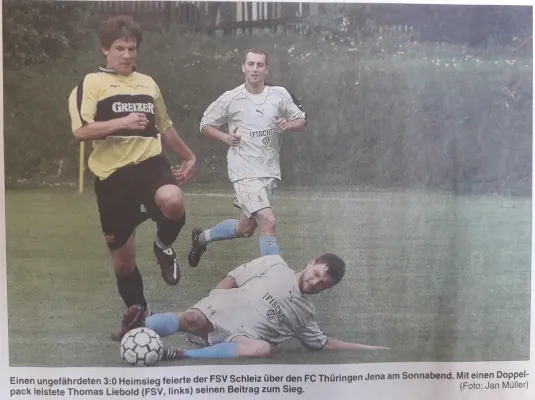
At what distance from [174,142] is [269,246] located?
0.60 ft

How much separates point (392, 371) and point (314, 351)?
107mm

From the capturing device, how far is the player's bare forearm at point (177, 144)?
2.25 ft

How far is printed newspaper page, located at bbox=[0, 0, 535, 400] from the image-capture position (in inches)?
26.8

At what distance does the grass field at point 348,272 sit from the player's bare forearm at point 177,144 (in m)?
0.05

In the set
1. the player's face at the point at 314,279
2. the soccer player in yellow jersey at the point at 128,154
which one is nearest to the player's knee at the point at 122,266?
the soccer player in yellow jersey at the point at 128,154

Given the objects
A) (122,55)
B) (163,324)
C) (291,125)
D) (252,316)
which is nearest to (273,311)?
(252,316)

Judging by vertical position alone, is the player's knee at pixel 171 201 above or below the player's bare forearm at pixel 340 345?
above

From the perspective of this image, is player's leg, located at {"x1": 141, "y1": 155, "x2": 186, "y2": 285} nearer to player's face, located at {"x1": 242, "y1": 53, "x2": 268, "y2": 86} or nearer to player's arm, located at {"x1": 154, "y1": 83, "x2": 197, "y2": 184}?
player's arm, located at {"x1": 154, "y1": 83, "x2": 197, "y2": 184}

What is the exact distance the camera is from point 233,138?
2.27 feet

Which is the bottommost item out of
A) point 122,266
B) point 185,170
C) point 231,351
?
point 231,351

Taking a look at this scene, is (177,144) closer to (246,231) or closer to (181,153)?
(181,153)

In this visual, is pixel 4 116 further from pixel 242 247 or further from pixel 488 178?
pixel 488 178

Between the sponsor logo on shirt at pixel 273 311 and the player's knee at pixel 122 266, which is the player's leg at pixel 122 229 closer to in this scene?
the player's knee at pixel 122 266

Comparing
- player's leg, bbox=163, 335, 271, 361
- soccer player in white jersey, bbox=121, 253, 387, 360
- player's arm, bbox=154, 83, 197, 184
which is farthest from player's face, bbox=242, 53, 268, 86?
player's leg, bbox=163, 335, 271, 361
